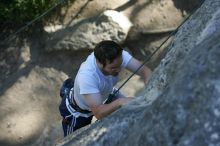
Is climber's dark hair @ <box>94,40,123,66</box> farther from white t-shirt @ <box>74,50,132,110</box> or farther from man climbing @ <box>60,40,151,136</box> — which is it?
white t-shirt @ <box>74,50,132,110</box>

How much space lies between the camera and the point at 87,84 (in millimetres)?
3535

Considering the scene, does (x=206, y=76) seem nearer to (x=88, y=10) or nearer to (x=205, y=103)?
(x=205, y=103)

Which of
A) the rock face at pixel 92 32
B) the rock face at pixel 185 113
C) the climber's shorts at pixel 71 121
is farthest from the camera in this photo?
the rock face at pixel 92 32

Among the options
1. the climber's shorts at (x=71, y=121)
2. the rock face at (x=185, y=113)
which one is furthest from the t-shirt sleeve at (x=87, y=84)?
the rock face at (x=185, y=113)

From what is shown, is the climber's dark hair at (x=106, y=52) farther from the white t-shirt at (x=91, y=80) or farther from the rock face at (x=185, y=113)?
the rock face at (x=185, y=113)

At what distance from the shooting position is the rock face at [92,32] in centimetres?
666

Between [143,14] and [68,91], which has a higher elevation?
[68,91]

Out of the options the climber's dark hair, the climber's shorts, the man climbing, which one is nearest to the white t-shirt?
the man climbing

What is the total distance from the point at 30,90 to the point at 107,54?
3.40m

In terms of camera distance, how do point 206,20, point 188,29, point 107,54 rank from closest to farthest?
point 206,20
point 188,29
point 107,54

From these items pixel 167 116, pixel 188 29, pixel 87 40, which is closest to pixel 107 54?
pixel 188 29

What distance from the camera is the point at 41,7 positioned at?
657cm

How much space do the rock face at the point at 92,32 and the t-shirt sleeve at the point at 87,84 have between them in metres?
3.15

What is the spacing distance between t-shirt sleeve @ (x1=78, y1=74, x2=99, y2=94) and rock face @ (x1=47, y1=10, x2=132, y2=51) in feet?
10.3
